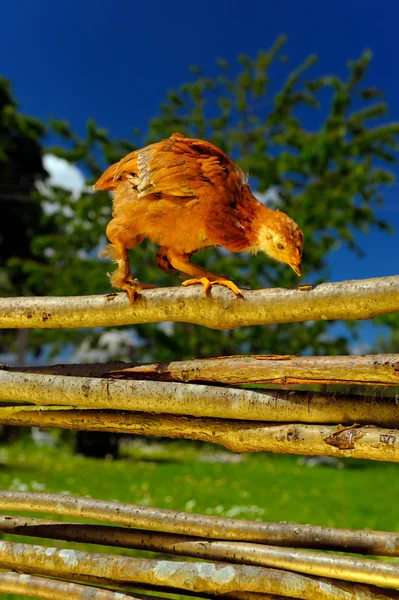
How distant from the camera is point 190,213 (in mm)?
1600

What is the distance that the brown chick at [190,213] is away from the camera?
1.54 m

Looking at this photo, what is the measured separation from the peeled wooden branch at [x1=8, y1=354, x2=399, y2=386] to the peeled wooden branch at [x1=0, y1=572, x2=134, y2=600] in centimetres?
51

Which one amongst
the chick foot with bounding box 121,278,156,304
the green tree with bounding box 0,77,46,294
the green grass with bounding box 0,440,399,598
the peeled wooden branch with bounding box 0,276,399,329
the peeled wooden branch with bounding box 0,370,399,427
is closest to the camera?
the peeled wooden branch with bounding box 0,276,399,329

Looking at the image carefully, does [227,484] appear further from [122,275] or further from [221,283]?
[221,283]

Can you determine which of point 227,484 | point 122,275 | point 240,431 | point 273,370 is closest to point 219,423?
point 240,431

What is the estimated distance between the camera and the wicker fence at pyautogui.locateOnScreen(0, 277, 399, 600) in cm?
134

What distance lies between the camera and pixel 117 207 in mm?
1707

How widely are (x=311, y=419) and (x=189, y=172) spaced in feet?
2.28

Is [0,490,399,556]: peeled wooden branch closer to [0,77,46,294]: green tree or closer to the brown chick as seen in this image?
the brown chick

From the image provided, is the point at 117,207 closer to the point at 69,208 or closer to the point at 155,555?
the point at 155,555

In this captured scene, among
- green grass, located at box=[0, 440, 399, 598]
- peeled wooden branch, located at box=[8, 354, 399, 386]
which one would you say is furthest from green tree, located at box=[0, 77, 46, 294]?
peeled wooden branch, located at box=[8, 354, 399, 386]

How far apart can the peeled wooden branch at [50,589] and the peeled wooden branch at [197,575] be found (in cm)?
3

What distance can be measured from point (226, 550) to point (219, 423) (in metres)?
0.30

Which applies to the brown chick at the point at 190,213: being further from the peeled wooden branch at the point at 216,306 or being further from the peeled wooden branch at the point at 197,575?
Result: the peeled wooden branch at the point at 197,575
